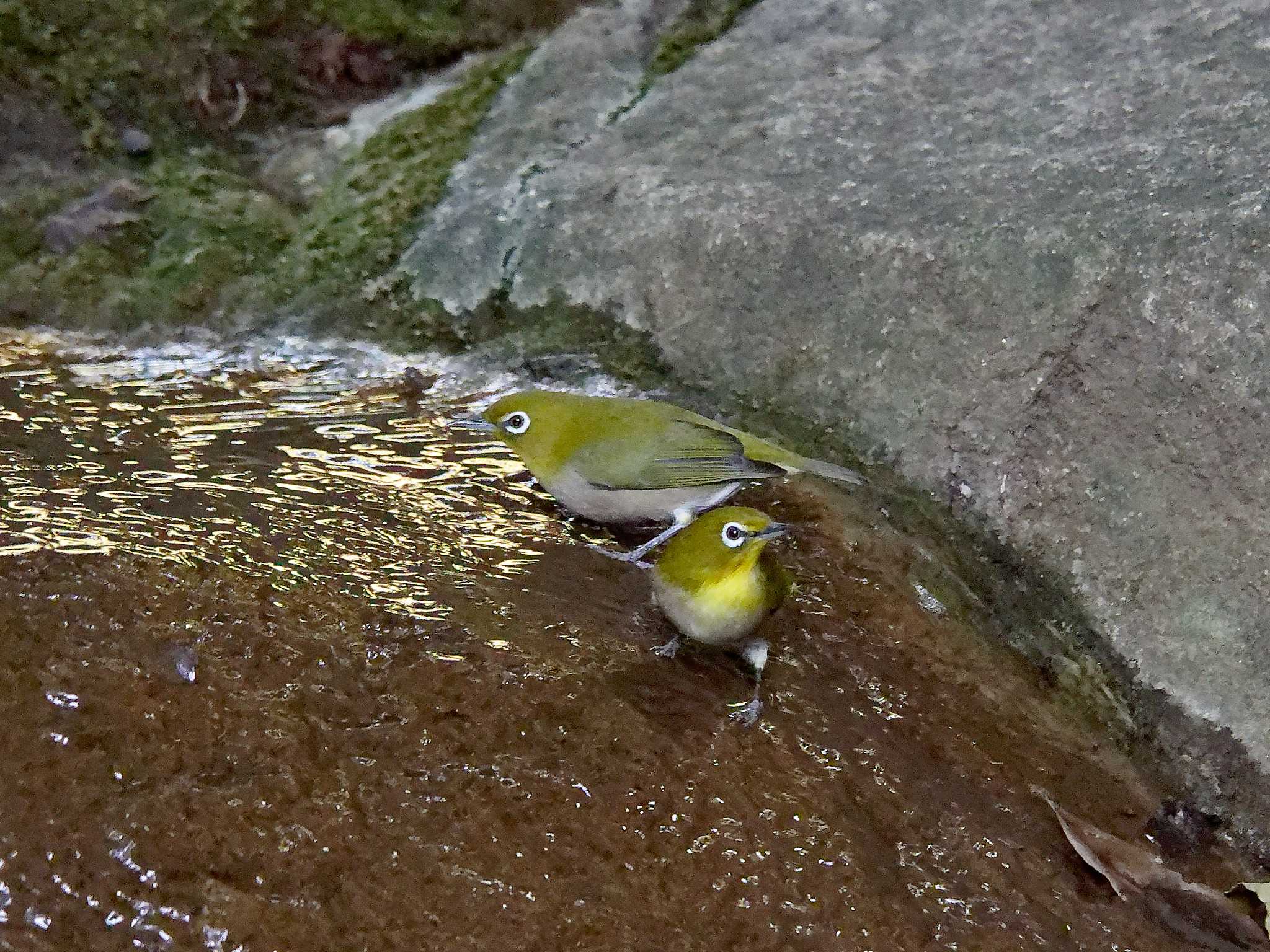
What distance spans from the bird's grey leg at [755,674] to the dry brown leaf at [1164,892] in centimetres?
76

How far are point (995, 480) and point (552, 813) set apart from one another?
75.2 inches

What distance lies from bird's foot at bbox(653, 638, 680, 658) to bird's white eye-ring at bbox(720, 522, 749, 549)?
309mm

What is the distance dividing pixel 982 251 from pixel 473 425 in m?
1.88

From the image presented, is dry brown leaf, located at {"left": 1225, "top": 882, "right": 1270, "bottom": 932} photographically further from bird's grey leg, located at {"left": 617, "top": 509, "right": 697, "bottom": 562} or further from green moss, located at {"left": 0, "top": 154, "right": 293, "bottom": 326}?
green moss, located at {"left": 0, "top": 154, "right": 293, "bottom": 326}

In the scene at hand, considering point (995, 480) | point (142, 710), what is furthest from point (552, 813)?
point (995, 480)

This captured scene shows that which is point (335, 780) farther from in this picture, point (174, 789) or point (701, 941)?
point (701, 941)

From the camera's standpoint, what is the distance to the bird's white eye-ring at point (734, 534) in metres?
2.89

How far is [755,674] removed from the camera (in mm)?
2783

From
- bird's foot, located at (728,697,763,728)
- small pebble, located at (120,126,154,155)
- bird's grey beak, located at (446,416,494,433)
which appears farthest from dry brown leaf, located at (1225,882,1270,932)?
small pebble, located at (120,126,154,155)

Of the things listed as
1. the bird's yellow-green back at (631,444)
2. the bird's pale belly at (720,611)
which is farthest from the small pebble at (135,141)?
the bird's pale belly at (720,611)

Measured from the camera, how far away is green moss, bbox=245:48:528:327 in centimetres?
468

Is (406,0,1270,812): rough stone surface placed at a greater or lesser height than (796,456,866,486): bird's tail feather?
greater

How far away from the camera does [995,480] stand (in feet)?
10.9

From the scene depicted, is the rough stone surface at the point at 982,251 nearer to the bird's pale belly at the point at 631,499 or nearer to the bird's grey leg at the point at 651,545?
the bird's pale belly at the point at 631,499
